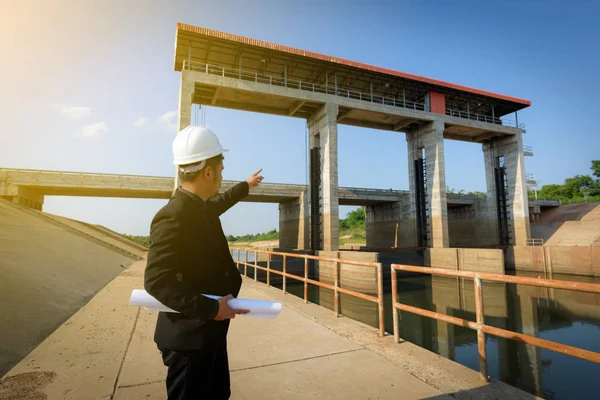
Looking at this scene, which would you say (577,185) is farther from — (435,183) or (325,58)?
(325,58)

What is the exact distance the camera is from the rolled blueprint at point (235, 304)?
1.35m

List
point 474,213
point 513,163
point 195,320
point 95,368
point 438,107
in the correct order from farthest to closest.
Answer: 1. point 474,213
2. point 513,163
3. point 438,107
4. point 95,368
5. point 195,320

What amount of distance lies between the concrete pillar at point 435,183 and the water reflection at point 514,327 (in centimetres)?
629

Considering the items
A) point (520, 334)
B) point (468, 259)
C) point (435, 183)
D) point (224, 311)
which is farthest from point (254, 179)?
point (435, 183)

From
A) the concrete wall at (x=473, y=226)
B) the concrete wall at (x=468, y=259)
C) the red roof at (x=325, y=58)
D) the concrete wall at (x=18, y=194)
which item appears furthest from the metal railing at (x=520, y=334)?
the concrete wall at (x=473, y=226)

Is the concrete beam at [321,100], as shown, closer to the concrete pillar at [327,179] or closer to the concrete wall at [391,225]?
the concrete pillar at [327,179]

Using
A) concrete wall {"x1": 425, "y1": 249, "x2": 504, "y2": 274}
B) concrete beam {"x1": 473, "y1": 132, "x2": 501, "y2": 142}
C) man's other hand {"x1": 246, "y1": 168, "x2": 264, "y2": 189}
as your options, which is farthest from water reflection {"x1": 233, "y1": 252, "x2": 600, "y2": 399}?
concrete beam {"x1": 473, "y1": 132, "x2": 501, "y2": 142}

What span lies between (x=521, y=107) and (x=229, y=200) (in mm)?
38101

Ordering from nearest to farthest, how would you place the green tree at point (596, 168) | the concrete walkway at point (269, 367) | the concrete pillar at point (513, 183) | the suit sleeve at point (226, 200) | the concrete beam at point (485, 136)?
the suit sleeve at point (226, 200) → the concrete walkway at point (269, 367) → the concrete pillar at point (513, 183) → the concrete beam at point (485, 136) → the green tree at point (596, 168)

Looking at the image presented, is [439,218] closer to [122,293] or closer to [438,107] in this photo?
[438,107]

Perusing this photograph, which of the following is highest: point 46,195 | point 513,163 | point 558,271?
point 513,163

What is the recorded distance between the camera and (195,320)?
1425 millimetres

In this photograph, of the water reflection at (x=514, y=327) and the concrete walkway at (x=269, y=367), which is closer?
the concrete walkway at (x=269, y=367)

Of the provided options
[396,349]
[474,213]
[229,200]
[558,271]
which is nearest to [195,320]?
[229,200]
